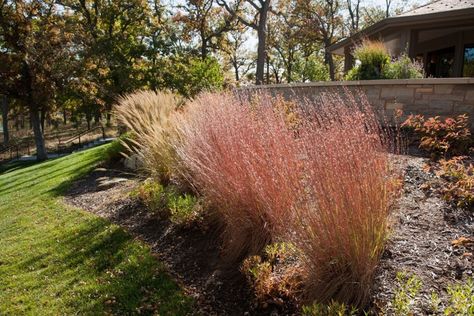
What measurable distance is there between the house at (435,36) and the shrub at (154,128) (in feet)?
17.4

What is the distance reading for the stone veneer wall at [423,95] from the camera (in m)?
5.12

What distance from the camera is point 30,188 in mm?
8078

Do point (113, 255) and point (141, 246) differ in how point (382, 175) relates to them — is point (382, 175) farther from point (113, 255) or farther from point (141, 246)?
point (113, 255)

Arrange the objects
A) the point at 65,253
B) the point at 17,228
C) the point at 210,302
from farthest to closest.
Answer: the point at 17,228 < the point at 65,253 < the point at 210,302

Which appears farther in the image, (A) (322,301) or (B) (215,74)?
(B) (215,74)

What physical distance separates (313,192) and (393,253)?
753 mm

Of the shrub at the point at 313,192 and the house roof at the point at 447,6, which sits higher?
the house roof at the point at 447,6

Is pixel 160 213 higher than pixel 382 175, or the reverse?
pixel 382 175

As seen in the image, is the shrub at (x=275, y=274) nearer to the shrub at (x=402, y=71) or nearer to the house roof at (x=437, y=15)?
the shrub at (x=402, y=71)

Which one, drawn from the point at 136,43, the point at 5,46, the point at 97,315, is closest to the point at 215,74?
the point at 136,43

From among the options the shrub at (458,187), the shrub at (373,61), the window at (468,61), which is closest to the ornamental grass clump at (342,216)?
the shrub at (458,187)

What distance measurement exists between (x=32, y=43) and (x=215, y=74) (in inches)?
299

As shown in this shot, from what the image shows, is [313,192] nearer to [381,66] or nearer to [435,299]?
[435,299]

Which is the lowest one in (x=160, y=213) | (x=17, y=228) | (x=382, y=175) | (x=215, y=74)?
(x=17, y=228)
